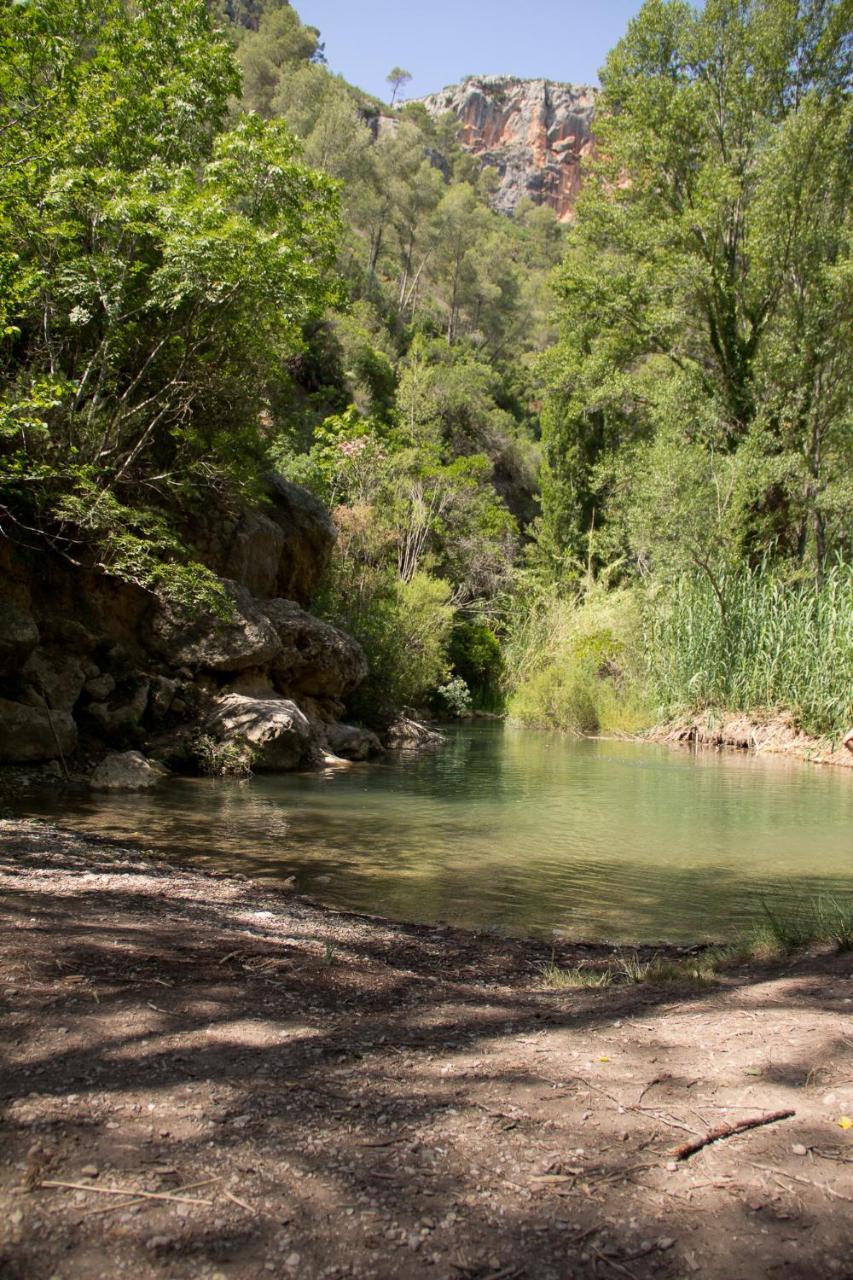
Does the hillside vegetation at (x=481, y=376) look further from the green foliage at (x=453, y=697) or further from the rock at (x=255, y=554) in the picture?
the rock at (x=255, y=554)

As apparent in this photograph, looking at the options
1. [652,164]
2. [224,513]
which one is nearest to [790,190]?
[652,164]

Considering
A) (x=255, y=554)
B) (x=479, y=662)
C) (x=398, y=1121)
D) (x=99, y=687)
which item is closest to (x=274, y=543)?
(x=255, y=554)

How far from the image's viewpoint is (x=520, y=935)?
5398 millimetres

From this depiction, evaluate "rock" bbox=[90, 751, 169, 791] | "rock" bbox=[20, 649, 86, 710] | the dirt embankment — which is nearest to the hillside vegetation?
the dirt embankment

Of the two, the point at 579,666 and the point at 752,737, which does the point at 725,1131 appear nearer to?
the point at 752,737

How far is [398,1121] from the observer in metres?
2.22

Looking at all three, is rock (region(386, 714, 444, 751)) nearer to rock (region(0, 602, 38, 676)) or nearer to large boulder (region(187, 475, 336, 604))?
large boulder (region(187, 475, 336, 604))

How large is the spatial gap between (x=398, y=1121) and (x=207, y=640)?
37.2 ft

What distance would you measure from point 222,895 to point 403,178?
208 ft

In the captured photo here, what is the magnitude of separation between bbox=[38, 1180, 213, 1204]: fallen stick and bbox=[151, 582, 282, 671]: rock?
11410 millimetres

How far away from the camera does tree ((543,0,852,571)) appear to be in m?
20.7

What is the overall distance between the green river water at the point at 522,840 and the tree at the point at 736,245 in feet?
36.2

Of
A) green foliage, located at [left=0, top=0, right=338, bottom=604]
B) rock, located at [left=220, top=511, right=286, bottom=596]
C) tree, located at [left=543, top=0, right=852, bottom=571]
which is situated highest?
tree, located at [left=543, top=0, right=852, bottom=571]

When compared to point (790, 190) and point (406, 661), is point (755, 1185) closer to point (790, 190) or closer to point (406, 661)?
point (406, 661)
